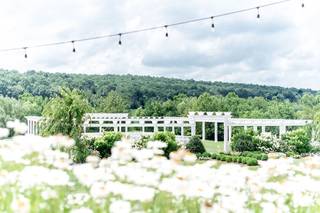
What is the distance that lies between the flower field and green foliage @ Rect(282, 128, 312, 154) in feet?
64.7

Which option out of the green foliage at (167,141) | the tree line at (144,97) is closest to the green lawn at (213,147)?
the green foliage at (167,141)

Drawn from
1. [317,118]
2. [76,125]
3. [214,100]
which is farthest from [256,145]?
[214,100]

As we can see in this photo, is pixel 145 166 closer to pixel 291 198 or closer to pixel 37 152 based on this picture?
pixel 37 152

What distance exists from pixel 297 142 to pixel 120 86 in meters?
28.9

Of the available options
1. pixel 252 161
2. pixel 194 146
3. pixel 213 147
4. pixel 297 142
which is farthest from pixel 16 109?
pixel 252 161

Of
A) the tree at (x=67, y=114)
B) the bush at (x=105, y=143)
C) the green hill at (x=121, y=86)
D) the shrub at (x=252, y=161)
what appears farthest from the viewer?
the green hill at (x=121, y=86)

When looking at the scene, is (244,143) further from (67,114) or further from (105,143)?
(67,114)

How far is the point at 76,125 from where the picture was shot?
16.2m

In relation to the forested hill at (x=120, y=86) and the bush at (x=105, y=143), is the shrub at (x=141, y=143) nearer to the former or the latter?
the bush at (x=105, y=143)

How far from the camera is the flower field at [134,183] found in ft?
8.39

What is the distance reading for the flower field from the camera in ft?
8.39

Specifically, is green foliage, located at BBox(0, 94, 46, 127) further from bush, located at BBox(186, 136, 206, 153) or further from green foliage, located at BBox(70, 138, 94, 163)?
green foliage, located at BBox(70, 138, 94, 163)

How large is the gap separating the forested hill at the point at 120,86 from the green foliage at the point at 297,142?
2273 cm

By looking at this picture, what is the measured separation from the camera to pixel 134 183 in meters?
2.79
